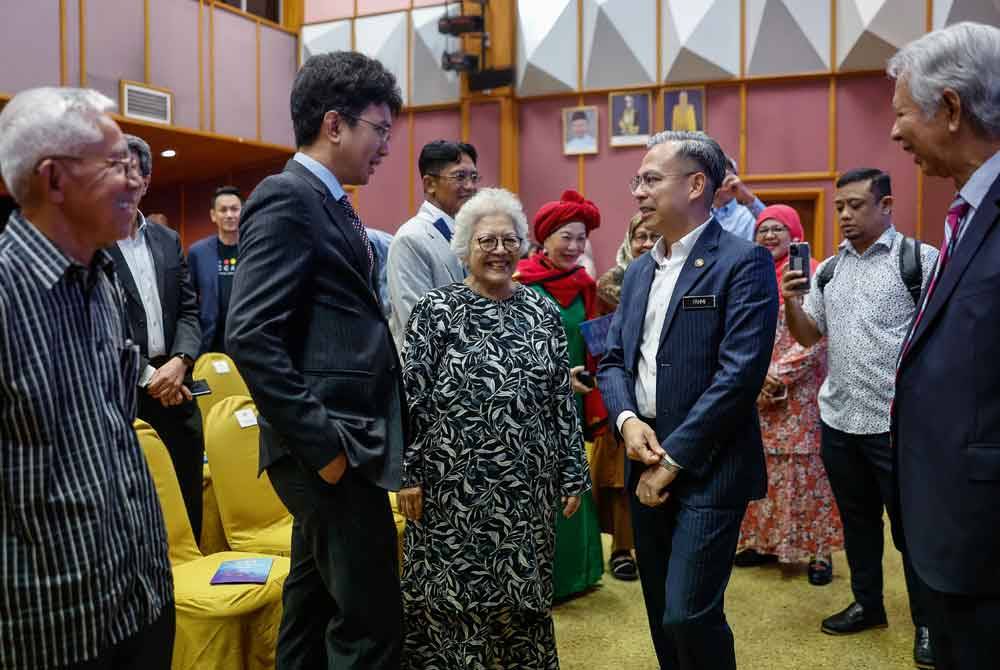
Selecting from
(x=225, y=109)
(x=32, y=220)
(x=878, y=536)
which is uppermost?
(x=225, y=109)

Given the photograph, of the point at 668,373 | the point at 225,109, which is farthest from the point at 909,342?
the point at 225,109

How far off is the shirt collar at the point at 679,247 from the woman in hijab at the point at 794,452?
172 centimetres

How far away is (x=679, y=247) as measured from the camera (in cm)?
227

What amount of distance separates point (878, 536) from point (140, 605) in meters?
2.77

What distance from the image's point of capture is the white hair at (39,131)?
1.26 metres

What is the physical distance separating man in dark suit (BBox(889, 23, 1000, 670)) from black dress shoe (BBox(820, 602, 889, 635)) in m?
1.82

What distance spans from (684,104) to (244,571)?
686cm

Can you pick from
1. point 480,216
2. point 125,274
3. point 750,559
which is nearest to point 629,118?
point 750,559

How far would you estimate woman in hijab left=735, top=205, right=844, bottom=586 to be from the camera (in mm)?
3854

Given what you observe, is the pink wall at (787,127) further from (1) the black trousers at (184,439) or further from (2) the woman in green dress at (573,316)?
(1) the black trousers at (184,439)

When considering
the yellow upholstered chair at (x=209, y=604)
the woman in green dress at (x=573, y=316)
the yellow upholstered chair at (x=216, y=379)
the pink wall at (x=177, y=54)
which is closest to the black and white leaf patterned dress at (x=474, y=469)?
the yellow upholstered chair at (x=209, y=604)

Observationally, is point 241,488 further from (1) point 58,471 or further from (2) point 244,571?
(1) point 58,471

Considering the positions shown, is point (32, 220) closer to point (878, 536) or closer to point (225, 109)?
point (878, 536)

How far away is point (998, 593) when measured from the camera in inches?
55.8
